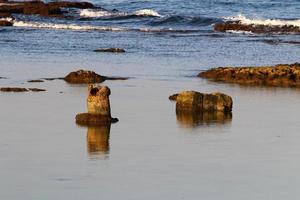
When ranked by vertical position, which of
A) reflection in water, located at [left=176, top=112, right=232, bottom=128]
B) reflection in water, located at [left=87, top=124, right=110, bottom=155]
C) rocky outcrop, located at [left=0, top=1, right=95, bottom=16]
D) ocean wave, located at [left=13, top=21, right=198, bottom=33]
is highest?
reflection in water, located at [left=87, top=124, right=110, bottom=155]

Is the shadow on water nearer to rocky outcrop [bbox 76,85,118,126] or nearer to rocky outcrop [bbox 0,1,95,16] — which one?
rocky outcrop [bbox 76,85,118,126]

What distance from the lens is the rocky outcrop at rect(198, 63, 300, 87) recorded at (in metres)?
21.1

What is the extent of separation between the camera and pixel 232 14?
49.4m

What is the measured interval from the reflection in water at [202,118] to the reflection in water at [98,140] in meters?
1.24

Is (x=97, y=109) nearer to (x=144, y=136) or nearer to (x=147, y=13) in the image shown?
(x=144, y=136)

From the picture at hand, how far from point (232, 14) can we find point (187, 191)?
38886 millimetres

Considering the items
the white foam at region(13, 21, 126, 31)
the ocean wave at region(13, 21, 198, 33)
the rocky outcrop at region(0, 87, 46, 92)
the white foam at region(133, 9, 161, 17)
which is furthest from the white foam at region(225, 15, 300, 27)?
the rocky outcrop at region(0, 87, 46, 92)

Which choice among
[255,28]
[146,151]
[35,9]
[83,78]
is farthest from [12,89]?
[35,9]

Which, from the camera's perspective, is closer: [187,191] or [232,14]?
[187,191]

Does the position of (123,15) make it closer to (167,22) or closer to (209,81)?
(167,22)

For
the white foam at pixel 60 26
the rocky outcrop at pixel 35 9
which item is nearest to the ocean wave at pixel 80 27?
the white foam at pixel 60 26

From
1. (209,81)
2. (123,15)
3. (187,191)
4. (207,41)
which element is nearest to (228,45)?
(207,41)

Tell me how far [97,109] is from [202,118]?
1729mm

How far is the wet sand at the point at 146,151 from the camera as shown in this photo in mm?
11094
